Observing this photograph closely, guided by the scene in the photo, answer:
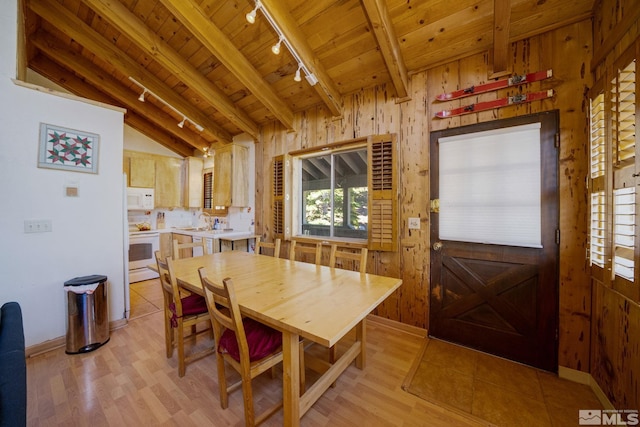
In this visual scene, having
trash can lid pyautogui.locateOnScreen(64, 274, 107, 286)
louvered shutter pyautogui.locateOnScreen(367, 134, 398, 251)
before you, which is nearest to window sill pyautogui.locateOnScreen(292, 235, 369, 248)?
louvered shutter pyautogui.locateOnScreen(367, 134, 398, 251)

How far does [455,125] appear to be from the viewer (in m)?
2.17

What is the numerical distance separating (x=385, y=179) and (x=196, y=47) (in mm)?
2656

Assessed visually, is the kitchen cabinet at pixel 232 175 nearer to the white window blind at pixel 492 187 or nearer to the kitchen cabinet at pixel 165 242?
the kitchen cabinet at pixel 165 242

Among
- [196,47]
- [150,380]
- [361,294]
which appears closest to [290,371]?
[361,294]

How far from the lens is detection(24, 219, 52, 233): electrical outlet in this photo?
2.03 m

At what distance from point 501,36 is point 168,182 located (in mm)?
5403

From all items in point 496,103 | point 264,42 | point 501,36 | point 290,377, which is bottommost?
point 290,377

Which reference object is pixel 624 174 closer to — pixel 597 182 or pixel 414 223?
pixel 597 182

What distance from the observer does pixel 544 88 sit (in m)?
1.82

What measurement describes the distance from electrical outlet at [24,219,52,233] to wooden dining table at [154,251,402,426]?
121 centimetres

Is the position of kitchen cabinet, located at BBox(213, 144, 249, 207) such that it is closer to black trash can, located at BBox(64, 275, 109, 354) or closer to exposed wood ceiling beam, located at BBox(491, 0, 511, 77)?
black trash can, located at BBox(64, 275, 109, 354)

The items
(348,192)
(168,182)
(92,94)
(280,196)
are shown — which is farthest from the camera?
(168,182)

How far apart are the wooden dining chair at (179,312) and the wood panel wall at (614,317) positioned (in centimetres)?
274

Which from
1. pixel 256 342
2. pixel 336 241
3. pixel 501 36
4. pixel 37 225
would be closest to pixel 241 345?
pixel 256 342
